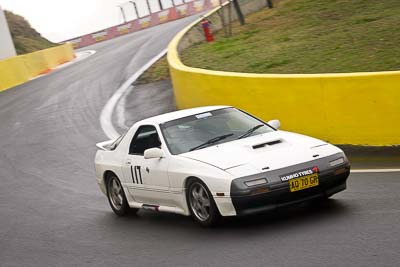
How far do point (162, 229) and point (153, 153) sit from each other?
0.87m

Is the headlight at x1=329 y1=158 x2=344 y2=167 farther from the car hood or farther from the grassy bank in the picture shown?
the grassy bank

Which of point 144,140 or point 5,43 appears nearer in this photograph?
point 144,140

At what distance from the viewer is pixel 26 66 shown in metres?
33.1

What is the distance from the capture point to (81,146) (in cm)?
1616

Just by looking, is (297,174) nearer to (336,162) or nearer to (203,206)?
(336,162)

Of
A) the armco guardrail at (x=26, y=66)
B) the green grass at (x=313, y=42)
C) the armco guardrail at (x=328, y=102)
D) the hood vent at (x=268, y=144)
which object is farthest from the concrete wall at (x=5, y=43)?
the hood vent at (x=268, y=144)

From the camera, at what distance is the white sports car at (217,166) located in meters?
7.55

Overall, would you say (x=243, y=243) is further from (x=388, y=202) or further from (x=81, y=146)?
(x=81, y=146)

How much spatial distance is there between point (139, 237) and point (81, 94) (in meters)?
16.5

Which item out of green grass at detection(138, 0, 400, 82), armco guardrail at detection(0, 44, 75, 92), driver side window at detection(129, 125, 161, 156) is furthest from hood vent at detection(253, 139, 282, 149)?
armco guardrail at detection(0, 44, 75, 92)

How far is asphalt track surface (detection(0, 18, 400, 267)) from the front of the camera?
Answer: 6.71m

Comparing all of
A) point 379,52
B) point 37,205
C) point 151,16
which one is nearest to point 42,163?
point 37,205

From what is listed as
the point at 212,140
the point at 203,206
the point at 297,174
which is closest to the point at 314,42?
the point at 212,140

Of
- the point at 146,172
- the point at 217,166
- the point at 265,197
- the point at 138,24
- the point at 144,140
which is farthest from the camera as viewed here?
the point at 138,24
